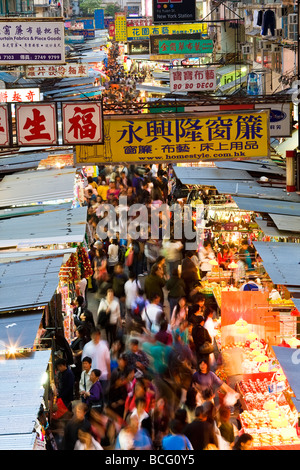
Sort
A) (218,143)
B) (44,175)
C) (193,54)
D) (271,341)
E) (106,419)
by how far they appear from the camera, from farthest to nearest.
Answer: (193,54)
(44,175)
(218,143)
(271,341)
(106,419)

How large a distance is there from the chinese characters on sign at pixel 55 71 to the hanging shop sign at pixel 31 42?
742 centimetres

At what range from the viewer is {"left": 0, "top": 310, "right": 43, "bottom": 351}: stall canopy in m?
7.31

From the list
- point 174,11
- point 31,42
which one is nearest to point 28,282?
point 31,42

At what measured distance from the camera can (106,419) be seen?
8273 mm

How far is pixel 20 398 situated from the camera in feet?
20.8

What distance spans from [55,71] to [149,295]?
10639mm

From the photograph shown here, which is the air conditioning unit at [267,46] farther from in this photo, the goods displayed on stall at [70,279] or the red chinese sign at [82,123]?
the red chinese sign at [82,123]

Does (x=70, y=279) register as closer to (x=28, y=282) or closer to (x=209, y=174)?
(x=28, y=282)

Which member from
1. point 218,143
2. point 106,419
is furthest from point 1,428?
point 218,143

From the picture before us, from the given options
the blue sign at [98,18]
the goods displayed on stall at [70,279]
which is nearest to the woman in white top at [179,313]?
the goods displayed on stall at [70,279]

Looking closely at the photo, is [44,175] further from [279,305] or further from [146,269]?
[279,305]

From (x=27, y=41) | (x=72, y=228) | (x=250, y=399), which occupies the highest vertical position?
(x=27, y=41)

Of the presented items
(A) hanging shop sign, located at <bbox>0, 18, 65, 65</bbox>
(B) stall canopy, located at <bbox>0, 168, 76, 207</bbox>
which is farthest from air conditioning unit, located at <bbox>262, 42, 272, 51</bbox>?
(A) hanging shop sign, located at <bbox>0, 18, 65, 65</bbox>
